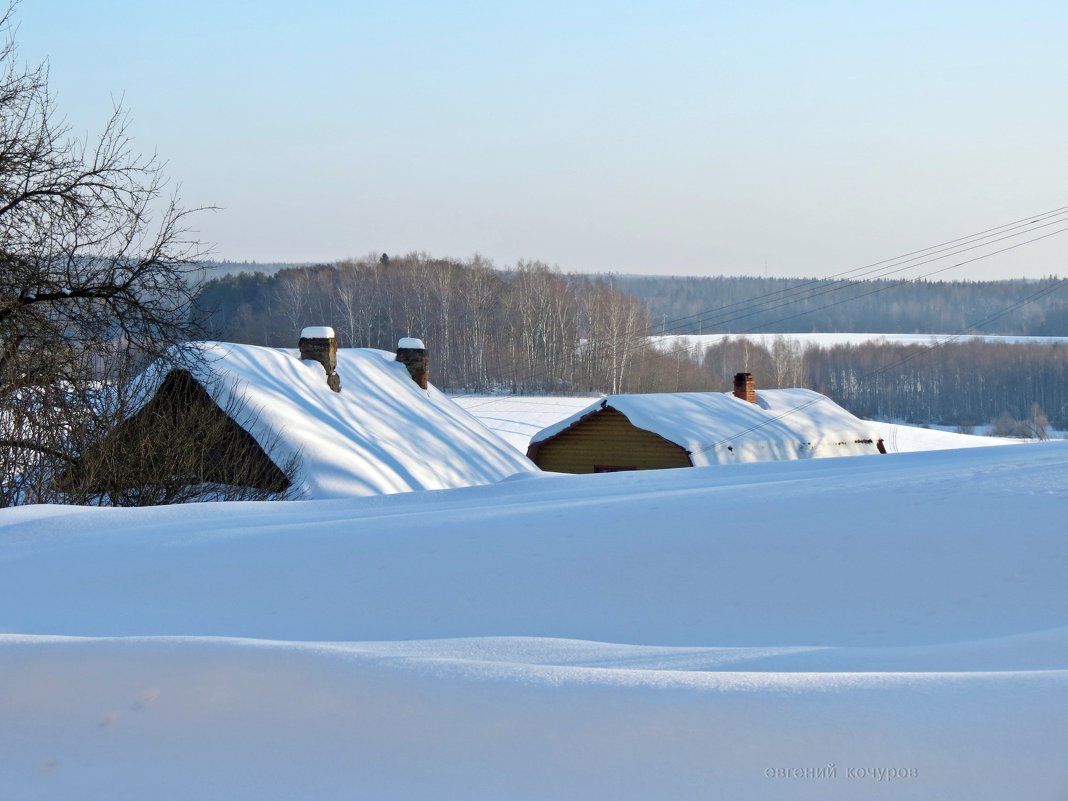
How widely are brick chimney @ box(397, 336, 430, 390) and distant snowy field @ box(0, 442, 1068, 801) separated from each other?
15295mm

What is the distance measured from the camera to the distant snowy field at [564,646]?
2.55m

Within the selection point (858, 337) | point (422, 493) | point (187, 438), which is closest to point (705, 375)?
point (858, 337)

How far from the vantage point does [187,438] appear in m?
14.2

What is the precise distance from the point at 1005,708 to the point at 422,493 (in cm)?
559

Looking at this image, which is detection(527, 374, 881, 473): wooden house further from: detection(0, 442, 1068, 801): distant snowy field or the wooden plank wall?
detection(0, 442, 1068, 801): distant snowy field

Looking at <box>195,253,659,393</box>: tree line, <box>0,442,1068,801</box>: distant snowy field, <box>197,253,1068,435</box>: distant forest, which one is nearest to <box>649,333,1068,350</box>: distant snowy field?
<box>197,253,1068,435</box>: distant forest

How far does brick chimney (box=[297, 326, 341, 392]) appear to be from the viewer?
19.4 meters

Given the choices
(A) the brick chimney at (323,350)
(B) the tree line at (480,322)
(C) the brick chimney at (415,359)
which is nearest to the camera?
(A) the brick chimney at (323,350)

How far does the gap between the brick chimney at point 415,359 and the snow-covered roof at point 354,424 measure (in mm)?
187

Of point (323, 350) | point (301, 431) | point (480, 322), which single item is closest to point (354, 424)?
point (323, 350)

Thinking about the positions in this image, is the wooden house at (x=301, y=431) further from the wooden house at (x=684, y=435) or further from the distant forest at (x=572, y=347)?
the distant forest at (x=572, y=347)

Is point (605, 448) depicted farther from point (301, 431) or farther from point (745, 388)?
point (301, 431)

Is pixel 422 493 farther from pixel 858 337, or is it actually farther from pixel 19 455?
pixel 858 337

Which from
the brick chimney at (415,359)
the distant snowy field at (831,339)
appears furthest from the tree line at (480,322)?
the brick chimney at (415,359)
